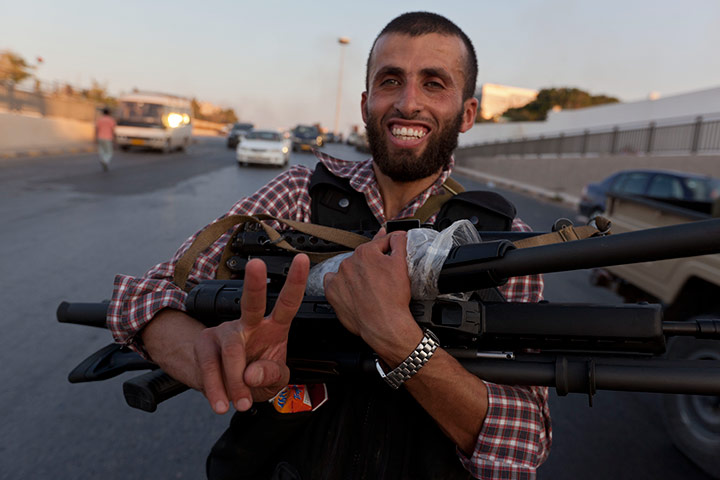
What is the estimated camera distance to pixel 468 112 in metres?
2.28

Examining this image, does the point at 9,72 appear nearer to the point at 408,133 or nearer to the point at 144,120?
the point at 144,120

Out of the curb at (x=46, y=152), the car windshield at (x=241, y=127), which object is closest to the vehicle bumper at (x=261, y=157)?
the curb at (x=46, y=152)

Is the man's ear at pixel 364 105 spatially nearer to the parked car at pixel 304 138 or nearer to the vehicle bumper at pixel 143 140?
the vehicle bumper at pixel 143 140

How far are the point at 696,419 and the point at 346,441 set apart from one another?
2759 millimetres

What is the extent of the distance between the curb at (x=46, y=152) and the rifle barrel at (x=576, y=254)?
21.7 m

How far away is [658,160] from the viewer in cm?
1842

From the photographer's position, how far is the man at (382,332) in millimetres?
1305

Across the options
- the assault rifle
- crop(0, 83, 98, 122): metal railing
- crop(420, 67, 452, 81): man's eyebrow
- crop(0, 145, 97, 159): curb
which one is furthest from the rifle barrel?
crop(0, 83, 98, 122): metal railing

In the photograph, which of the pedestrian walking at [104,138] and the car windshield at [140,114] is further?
the car windshield at [140,114]

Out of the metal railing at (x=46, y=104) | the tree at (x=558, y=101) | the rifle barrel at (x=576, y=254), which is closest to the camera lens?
the rifle barrel at (x=576, y=254)

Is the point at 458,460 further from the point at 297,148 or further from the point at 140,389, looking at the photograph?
the point at 297,148

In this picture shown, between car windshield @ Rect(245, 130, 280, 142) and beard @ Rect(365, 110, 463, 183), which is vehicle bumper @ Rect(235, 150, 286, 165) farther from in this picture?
beard @ Rect(365, 110, 463, 183)

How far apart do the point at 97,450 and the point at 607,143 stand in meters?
22.5

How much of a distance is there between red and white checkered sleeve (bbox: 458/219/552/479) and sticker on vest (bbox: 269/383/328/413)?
42cm
